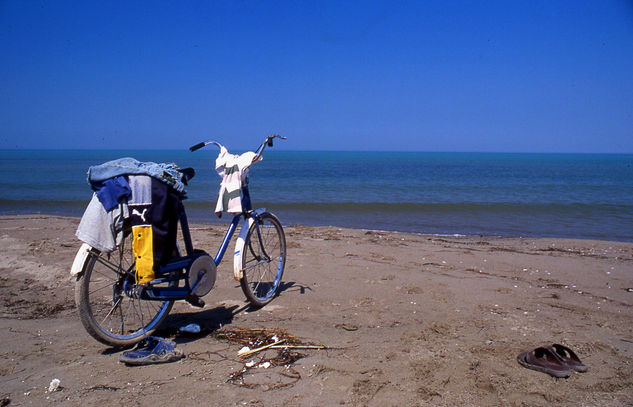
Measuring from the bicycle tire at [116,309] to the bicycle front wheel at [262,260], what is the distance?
30.7 inches

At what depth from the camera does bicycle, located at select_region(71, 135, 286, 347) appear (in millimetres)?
3109

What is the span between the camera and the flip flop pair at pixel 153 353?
9.91 ft

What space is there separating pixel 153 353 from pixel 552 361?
2683mm

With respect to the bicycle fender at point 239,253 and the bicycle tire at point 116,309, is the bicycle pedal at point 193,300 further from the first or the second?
the bicycle fender at point 239,253

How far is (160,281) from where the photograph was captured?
3.42 meters

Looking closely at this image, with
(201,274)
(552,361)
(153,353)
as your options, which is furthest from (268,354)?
(552,361)

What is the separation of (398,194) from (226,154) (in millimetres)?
17368

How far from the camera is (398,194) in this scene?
68.5 ft

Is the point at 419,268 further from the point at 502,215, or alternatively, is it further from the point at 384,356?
the point at 502,215

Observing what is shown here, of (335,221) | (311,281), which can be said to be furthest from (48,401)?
(335,221)

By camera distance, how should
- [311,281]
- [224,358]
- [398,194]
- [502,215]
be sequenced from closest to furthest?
[224,358], [311,281], [502,215], [398,194]

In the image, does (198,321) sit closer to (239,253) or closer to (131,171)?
(239,253)

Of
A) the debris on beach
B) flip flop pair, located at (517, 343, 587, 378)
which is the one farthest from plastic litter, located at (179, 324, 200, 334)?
flip flop pair, located at (517, 343, 587, 378)

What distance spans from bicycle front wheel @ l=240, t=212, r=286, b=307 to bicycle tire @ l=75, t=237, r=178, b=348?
0.78 metres
